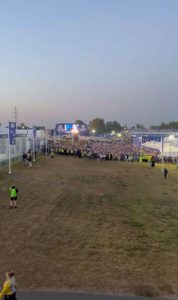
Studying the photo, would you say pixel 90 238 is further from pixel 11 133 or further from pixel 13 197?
pixel 11 133

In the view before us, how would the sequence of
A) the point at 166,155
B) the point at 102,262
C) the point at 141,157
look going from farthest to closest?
the point at 166,155 → the point at 141,157 → the point at 102,262

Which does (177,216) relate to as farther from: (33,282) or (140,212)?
(33,282)

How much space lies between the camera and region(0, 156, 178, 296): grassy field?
13508mm

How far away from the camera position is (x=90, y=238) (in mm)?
17953

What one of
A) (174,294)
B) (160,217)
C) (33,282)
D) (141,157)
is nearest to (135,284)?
(174,294)

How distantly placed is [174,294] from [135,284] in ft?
4.21

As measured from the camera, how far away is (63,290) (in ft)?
41.1

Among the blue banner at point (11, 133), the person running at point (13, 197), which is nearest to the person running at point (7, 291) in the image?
the person running at point (13, 197)

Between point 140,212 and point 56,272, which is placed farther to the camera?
point 140,212

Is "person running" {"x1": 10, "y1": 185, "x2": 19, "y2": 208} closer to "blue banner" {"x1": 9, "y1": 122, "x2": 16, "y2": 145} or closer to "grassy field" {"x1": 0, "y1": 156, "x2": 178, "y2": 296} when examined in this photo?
"grassy field" {"x1": 0, "y1": 156, "x2": 178, "y2": 296}

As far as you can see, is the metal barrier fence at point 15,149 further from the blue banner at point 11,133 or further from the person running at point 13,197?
the person running at point 13,197

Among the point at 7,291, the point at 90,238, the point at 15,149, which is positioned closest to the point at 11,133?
the point at 15,149

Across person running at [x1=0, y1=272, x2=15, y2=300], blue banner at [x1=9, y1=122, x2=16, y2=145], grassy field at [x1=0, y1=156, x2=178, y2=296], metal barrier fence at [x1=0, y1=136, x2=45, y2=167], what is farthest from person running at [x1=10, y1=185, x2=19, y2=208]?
metal barrier fence at [x1=0, y1=136, x2=45, y2=167]

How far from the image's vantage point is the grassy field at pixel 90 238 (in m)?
13.5
